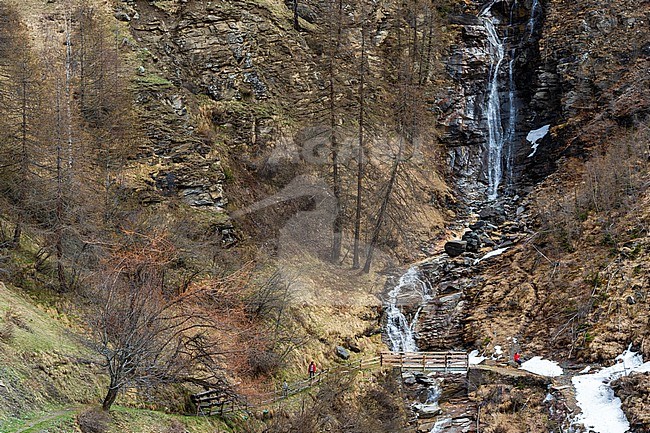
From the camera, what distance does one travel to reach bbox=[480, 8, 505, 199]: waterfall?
133ft

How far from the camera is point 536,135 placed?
133 ft

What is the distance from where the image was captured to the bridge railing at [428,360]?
2436 centimetres

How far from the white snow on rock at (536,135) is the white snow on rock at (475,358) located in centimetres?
1818

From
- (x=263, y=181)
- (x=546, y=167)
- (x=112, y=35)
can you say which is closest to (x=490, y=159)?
(x=546, y=167)

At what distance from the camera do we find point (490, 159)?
136 feet

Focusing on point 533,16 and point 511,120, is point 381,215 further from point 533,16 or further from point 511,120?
point 533,16

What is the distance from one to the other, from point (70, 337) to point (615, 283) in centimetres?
2037

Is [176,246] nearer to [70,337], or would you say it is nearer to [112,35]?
[70,337]

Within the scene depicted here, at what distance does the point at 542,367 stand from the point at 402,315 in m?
7.03

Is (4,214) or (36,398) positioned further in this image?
(4,214)

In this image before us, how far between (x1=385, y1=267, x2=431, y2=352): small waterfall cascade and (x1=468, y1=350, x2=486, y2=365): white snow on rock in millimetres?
2529

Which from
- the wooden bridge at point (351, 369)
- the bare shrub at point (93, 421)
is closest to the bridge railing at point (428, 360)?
the wooden bridge at point (351, 369)

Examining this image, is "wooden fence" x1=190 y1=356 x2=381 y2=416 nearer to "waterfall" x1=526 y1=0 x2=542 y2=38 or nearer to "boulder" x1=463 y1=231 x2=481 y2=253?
"boulder" x1=463 y1=231 x2=481 y2=253

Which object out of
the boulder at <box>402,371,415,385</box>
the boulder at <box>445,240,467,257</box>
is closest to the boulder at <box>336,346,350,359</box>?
the boulder at <box>402,371,415,385</box>
